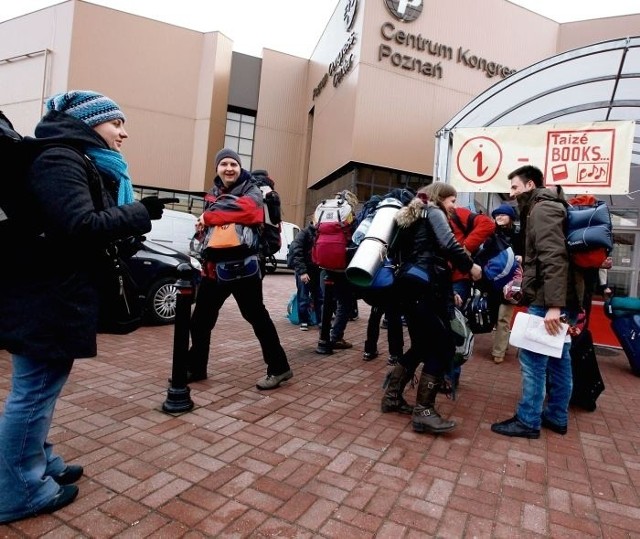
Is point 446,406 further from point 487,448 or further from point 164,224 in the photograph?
point 164,224

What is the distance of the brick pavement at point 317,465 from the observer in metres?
2.07

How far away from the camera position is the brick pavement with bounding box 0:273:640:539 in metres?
2.07

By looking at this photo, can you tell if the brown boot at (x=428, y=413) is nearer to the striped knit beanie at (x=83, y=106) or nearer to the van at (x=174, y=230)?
the striped knit beanie at (x=83, y=106)

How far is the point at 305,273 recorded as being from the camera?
20.6 feet

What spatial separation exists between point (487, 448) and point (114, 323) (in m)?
2.44

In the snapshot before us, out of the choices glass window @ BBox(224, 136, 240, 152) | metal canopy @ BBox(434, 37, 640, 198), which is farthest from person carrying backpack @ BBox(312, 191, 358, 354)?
glass window @ BBox(224, 136, 240, 152)

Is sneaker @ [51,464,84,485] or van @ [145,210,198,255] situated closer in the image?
sneaker @ [51,464,84,485]

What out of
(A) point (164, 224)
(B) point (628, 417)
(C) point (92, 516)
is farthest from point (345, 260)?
(A) point (164, 224)

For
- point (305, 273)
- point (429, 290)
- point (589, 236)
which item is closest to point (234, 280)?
point (429, 290)

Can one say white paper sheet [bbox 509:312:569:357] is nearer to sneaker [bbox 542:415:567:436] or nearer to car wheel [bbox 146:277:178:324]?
sneaker [bbox 542:415:567:436]

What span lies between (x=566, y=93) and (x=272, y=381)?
23.6 feet

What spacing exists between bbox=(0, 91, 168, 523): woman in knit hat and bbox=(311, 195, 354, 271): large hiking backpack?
286cm

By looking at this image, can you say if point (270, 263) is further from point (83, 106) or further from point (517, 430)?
point (517, 430)

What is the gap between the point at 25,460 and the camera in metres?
1.90
